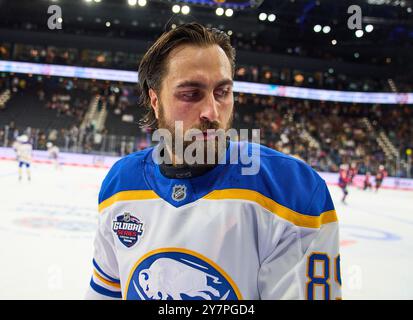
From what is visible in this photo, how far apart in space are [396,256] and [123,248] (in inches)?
145

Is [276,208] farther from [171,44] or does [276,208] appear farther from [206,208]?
[171,44]

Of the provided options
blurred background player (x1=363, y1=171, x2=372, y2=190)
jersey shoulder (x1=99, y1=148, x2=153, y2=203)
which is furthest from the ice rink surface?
blurred background player (x1=363, y1=171, x2=372, y2=190)

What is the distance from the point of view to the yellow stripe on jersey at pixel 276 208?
70 centimetres

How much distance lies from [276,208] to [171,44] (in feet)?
1.44

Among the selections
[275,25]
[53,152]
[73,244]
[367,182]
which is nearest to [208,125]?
[73,244]

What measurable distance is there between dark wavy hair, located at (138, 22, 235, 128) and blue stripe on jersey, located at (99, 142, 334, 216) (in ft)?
0.69

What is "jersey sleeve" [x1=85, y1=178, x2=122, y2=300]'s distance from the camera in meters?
0.96

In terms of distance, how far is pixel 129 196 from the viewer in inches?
35.5

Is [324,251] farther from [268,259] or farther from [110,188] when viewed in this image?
[110,188]

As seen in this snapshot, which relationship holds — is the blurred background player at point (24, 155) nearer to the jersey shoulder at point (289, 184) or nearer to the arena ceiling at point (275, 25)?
the arena ceiling at point (275, 25)

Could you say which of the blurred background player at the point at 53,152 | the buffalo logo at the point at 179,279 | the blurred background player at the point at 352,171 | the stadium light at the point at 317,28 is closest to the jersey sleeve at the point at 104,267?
the buffalo logo at the point at 179,279

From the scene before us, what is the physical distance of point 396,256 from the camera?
12.5 feet

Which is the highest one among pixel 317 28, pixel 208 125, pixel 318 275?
pixel 317 28

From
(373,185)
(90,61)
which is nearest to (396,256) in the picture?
(373,185)
